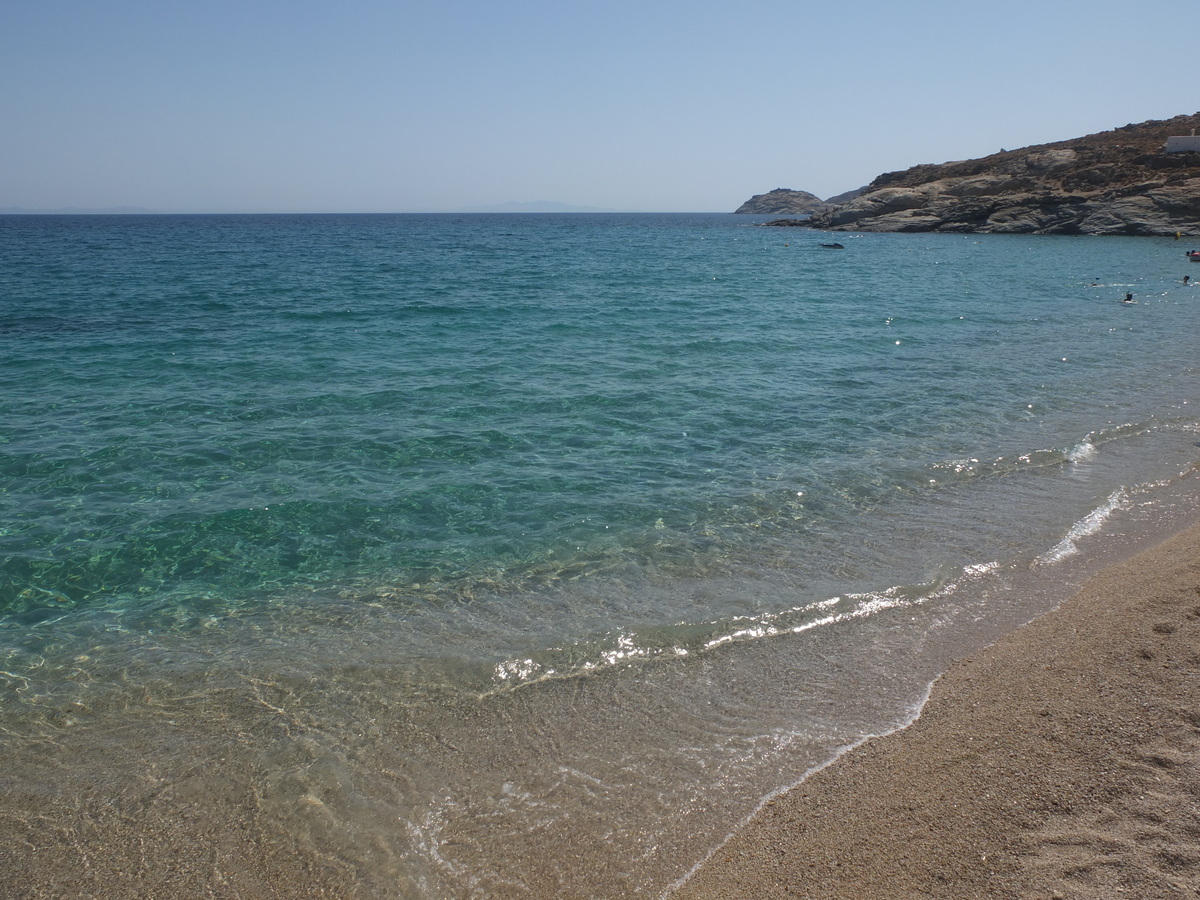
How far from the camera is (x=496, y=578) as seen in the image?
794 centimetres

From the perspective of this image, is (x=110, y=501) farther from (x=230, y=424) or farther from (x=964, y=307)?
(x=964, y=307)

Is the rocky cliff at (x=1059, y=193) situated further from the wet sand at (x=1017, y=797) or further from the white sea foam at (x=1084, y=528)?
the wet sand at (x=1017, y=797)

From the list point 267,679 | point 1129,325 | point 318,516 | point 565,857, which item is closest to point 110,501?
point 318,516

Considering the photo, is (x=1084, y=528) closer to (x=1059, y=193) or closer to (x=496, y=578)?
(x=496, y=578)

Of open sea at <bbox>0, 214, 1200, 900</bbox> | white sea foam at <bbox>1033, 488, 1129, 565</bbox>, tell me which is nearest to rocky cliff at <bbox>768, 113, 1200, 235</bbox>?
open sea at <bbox>0, 214, 1200, 900</bbox>

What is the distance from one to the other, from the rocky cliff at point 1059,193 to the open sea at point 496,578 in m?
61.7

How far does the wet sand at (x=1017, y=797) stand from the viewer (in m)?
3.82

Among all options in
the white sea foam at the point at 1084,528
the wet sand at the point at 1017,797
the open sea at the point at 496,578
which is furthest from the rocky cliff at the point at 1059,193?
the wet sand at the point at 1017,797

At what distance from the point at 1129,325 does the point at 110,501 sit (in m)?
28.5

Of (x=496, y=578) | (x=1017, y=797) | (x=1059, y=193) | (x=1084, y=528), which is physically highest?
(x=1059, y=193)

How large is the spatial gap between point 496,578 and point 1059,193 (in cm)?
8777

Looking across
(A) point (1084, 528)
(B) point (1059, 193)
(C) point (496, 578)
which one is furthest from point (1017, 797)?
(B) point (1059, 193)

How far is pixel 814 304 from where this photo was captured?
2986cm

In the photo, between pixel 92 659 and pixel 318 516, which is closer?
pixel 92 659
